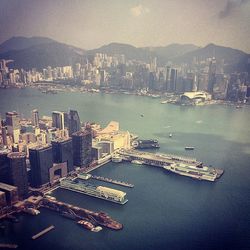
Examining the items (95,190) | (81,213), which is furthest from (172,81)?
(81,213)

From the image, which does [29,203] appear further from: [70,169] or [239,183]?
[239,183]

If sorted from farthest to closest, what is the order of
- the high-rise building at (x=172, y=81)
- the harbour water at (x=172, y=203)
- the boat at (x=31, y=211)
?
the high-rise building at (x=172, y=81) < the boat at (x=31, y=211) < the harbour water at (x=172, y=203)

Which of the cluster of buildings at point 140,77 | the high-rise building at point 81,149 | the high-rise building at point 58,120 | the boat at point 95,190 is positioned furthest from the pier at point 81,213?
the cluster of buildings at point 140,77

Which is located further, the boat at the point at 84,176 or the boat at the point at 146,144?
the boat at the point at 146,144

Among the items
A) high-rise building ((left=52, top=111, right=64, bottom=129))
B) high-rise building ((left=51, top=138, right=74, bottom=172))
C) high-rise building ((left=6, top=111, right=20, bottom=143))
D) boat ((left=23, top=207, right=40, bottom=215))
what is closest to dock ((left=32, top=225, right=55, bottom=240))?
boat ((left=23, top=207, right=40, bottom=215))

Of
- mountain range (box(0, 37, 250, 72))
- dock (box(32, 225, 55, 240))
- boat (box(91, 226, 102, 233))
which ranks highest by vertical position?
mountain range (box(0, 37, 250, 72))

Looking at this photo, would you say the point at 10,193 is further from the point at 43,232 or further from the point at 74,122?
the point at 74,122

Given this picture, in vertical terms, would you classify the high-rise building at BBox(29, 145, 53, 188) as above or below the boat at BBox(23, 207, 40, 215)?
above

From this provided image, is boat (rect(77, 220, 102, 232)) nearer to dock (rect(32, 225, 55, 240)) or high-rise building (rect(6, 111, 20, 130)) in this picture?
dock (rect(32, 225, 55, 240))

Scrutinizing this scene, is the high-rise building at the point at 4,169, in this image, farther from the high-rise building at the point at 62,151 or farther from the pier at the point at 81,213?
the high-rise building at the point at 62,151
